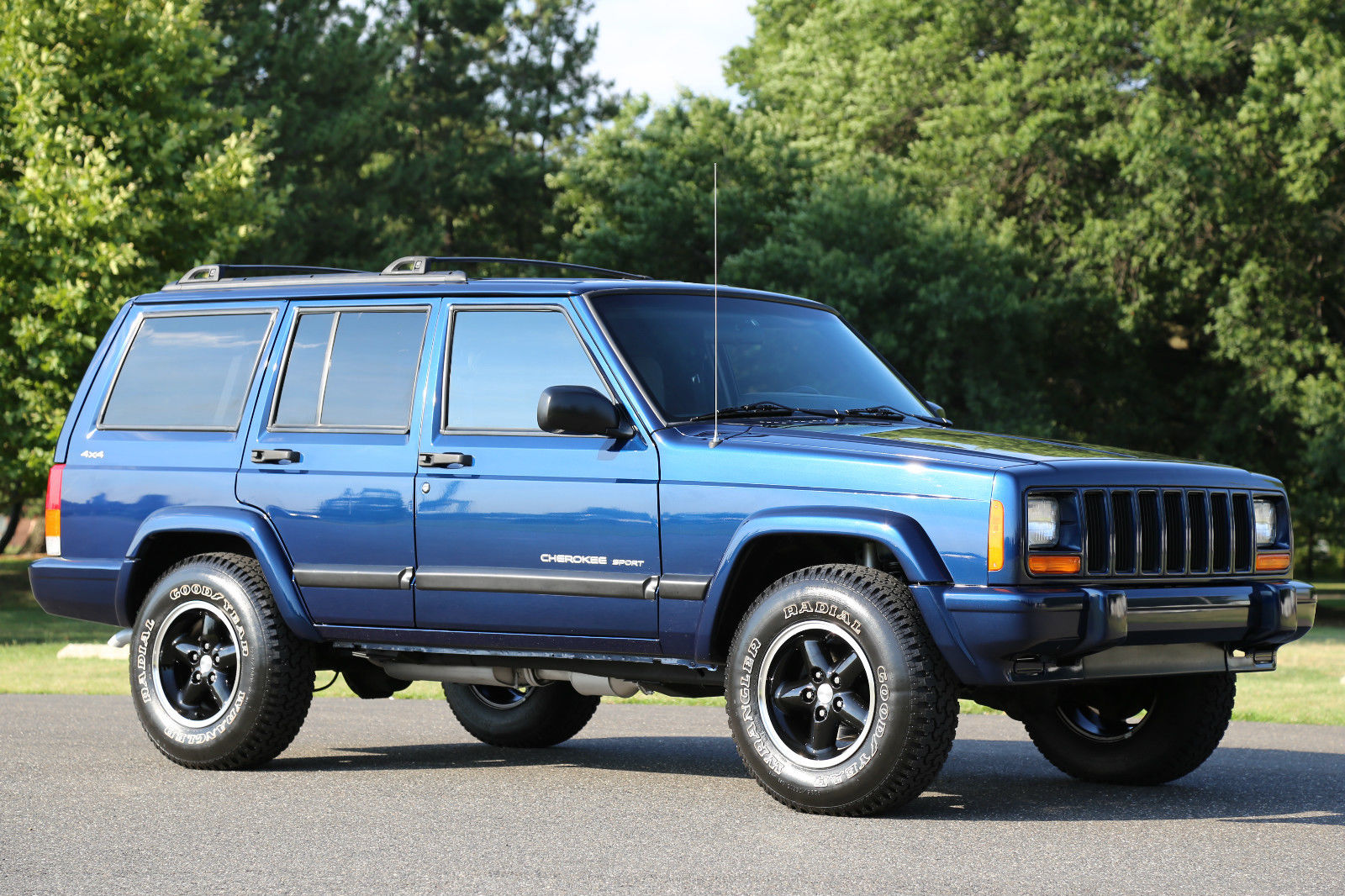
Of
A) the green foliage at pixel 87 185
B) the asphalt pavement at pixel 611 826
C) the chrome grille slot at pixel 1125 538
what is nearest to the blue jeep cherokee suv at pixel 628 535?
the chrome grille slot at pixel 1125 538

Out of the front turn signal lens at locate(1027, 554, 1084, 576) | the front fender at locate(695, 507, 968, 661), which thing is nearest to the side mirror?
the front fender at locate(695, 507, 968, 661)

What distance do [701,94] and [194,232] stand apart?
1218 centimetres

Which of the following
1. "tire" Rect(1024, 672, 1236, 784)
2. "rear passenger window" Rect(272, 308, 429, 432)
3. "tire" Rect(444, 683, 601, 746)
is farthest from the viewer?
"tire" Rect(444, 683, 601, 746)

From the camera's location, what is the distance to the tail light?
28.6 feet

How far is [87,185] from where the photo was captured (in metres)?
22.3

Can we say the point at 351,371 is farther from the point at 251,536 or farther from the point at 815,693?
the point at 815,693

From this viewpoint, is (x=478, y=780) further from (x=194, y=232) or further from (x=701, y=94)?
(x=701, y=94)

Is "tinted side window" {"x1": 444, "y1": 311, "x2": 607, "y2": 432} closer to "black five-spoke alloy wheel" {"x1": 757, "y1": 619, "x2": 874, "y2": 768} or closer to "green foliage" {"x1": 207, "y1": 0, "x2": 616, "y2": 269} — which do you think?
"black five-spoke alloy wheel" {"x1": 757, "y1": 619, "x2": 874, "y2": 768}

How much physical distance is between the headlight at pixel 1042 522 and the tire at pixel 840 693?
0.53 meters

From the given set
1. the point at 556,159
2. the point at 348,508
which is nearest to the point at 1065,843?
the point at 348,508

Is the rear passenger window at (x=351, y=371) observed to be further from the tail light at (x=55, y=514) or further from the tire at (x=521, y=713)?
the tire at (x=521, y=713)

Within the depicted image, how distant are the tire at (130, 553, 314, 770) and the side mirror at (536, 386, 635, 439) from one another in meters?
1.89

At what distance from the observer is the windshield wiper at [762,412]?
7.34 meters

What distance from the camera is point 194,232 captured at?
25016mm
